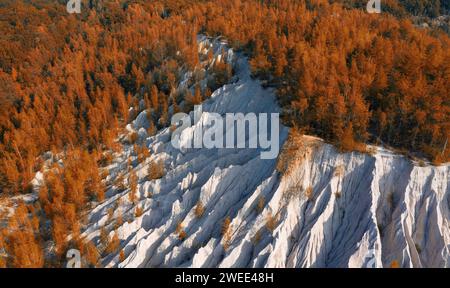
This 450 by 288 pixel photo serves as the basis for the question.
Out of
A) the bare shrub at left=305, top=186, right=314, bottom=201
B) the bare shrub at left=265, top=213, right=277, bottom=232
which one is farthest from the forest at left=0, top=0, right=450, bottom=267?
the bare shrub at left=265, top=213, right=277, bottom=232

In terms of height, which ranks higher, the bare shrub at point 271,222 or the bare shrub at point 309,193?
the bare shrub at point 309,193

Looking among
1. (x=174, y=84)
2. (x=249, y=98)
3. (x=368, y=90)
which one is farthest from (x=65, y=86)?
(x=368, y=90)

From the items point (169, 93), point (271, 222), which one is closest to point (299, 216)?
point (271, 222)

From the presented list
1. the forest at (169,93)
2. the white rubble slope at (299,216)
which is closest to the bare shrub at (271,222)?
the white rubble slope at (299,216)

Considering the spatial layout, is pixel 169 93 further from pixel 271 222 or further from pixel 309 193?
pixel 271 222

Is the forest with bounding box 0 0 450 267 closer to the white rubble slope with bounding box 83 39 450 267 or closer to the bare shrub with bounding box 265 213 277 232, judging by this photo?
the white rubble slope with bounding box 83 39 450 267

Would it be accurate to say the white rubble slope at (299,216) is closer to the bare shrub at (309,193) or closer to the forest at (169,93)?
the bare shrub at (309,193)
